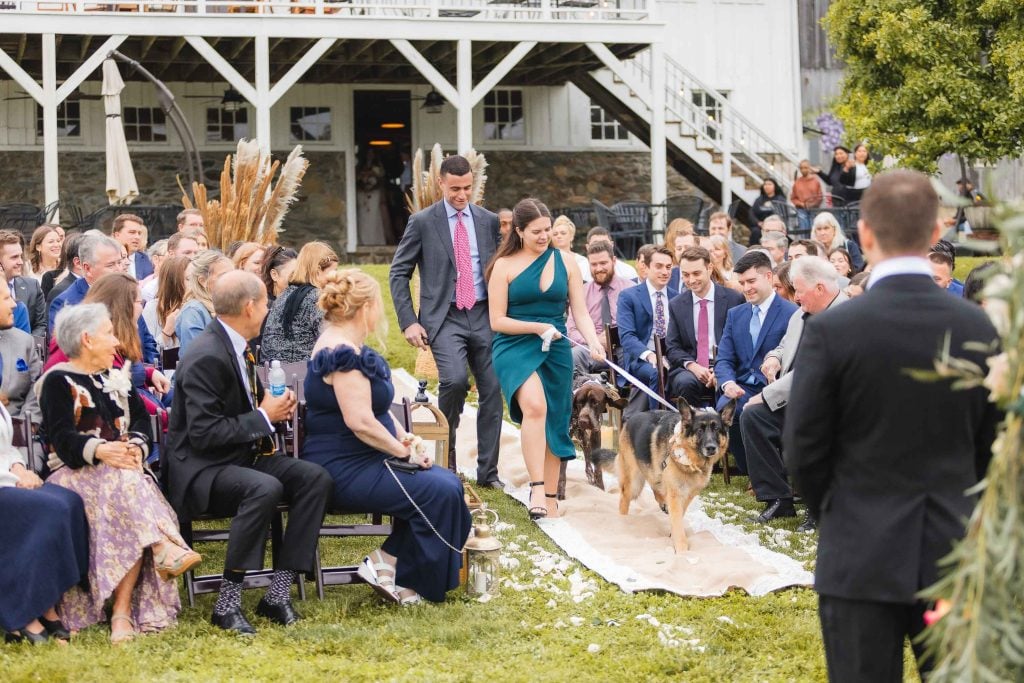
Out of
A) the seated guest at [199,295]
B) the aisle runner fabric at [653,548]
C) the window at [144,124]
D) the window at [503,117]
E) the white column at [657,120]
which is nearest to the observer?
the aisle runner fabric at [653,548]

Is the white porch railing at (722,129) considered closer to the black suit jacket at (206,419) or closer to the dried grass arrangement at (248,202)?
the dried grass arrangement at (248,202)

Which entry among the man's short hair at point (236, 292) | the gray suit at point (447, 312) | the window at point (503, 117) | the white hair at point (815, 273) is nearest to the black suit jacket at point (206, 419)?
the man's short hair at point (236, 292)

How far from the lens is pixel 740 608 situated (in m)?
6.62

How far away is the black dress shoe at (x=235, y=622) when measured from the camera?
6168mm

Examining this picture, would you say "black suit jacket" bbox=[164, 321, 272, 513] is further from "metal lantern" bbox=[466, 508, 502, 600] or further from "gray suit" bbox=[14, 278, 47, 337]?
"gray suit" bbox=[14, 278, 47, 337]

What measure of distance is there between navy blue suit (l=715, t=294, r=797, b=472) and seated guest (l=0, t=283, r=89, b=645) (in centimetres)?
454

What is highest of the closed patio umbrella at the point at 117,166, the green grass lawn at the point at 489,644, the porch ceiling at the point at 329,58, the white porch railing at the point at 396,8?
the white porch railing at the point at 396,8

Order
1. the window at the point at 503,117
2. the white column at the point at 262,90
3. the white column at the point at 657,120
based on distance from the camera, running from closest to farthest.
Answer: the white column at the point at 262,90
the white column at the point at 657,120
the window at the point at 503,117

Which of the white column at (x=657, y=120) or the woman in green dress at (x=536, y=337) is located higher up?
the white column at (x=657, y=120)

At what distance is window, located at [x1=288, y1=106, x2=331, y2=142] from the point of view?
82.9 ft

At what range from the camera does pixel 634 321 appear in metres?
10.4

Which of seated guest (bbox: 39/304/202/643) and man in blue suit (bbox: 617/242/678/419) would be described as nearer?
seated guest (bbox: 39/304/202/643)

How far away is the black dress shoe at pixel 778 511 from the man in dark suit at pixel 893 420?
4.97 meters

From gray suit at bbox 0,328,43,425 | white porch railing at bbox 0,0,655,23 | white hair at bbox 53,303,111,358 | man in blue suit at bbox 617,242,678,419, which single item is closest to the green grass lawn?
white hair at bbox 53,303,111,358
